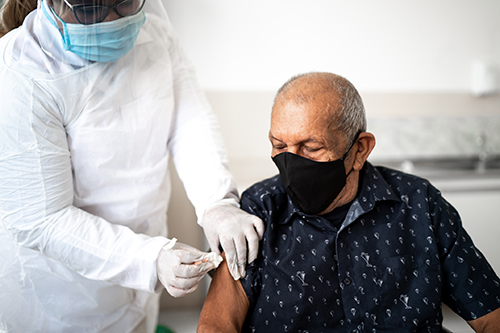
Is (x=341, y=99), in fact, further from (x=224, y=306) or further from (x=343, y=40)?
(x=343, y=40)

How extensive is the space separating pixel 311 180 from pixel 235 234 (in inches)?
11.9

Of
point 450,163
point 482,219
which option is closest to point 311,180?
point 482,219

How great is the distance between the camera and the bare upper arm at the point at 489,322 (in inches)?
50.5

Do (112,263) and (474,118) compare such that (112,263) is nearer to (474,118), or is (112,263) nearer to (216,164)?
(216,164)

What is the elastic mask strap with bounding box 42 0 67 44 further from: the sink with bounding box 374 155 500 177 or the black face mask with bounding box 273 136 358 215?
the sink with bounding box 374 155 500 177

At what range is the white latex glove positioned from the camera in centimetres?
115

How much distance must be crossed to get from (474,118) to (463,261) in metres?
2.36

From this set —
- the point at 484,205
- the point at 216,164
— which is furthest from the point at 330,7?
the point at 216,164

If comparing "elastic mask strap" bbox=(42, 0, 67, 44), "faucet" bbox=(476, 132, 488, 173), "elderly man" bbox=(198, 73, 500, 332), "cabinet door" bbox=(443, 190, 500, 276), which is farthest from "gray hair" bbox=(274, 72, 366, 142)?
"faucet" bbox=(476, 132, 488, 173)

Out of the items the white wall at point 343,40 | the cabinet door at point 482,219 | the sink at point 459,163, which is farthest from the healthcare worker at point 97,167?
the sink at point 459,163

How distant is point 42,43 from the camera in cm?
117

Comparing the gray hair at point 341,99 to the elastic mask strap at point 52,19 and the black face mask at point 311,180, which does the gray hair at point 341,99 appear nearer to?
the black face mask at point 311,180

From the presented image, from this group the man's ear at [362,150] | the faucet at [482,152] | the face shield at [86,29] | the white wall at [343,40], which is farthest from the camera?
the faucet at [482,152]

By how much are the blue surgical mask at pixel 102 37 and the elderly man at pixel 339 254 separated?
516 mm
